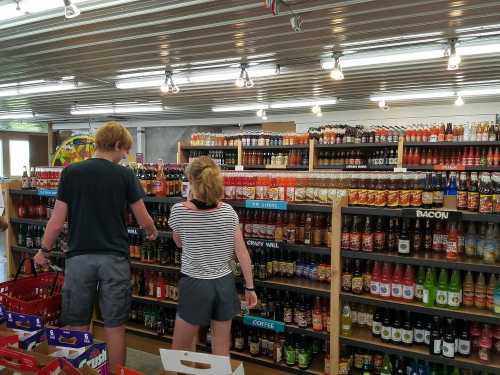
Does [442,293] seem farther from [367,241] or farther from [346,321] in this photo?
[346,321]

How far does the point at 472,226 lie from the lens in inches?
113

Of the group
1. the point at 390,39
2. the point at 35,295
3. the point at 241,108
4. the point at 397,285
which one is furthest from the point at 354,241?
the point at 241,108

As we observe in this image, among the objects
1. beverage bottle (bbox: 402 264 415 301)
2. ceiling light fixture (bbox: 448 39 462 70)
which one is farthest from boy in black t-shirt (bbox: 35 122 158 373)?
ceiling light fixture (bbox: 448 39 462 70)

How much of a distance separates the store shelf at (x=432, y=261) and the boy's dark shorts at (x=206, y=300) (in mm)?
982

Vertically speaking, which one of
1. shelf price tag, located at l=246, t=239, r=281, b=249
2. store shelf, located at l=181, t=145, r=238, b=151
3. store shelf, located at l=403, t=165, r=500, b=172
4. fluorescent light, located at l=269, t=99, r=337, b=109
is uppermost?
fluorescent light, located at l=269, t=99, r=337, b=109

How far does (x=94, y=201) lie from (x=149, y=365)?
6.22 ft

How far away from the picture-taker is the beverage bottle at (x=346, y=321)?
302cm

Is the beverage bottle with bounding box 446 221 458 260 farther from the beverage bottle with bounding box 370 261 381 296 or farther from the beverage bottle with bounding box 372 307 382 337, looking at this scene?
the beverage bottle with bounding box 372 307 382 337

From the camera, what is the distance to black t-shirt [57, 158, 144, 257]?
2.51 meters

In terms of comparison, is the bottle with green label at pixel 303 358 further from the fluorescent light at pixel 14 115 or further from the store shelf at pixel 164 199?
the fluorescent light at pixel 14 115

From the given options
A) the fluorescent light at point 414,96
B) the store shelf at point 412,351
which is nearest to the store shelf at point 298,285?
the store shelf at point 412,351

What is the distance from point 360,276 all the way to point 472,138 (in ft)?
14.0

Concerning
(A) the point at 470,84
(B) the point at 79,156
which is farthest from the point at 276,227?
(A) the point at 470,84

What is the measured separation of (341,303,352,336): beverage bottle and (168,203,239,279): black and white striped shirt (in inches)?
46.3
